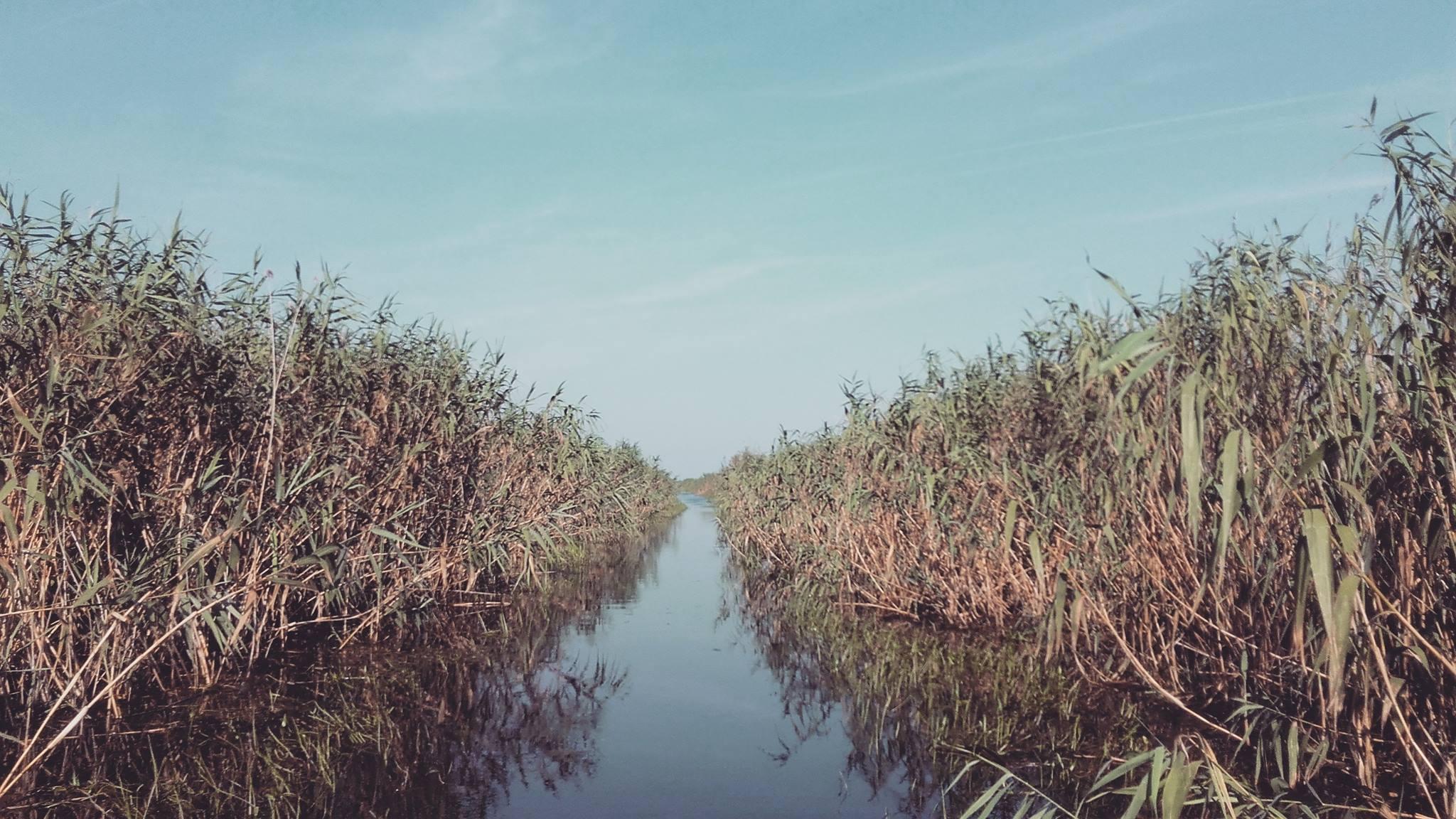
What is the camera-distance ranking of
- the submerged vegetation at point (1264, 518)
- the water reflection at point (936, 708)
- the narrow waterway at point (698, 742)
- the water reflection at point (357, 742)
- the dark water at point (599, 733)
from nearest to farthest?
1. the submerged vegetation at point (1264, 518)
2. the water reflection at point (357, 742)
3. the dark water at point (599, 733)
4. the narrow waterway at point (698, 742)
5. the water reflection at point (936, 708)

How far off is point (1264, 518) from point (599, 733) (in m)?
4.16

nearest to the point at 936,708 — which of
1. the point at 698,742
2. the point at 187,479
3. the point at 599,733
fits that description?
the point at 698,742

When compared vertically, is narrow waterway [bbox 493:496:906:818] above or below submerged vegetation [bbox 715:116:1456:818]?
below

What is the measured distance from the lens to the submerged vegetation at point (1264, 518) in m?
3.40

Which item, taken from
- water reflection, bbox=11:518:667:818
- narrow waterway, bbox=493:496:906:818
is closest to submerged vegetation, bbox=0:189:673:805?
water reflection, bbox=11:518:667:818

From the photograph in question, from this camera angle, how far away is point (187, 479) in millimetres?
6246

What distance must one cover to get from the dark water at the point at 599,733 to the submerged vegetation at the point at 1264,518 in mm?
545

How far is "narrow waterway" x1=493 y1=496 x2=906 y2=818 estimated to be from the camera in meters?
5.07

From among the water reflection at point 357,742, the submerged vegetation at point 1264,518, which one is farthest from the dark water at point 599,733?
the submerged vegetation at point 1264,518

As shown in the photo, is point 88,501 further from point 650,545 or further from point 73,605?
point 650,545

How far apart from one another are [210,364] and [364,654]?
2.97 m

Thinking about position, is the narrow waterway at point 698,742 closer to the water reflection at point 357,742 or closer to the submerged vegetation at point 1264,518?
the water reflection at point 357,742

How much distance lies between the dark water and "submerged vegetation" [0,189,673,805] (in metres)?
0.46

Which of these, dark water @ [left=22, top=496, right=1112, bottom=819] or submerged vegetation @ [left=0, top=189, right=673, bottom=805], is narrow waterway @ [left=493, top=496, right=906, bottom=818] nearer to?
dark water @ [left=22, top=496, right=1112, bottom=819]
